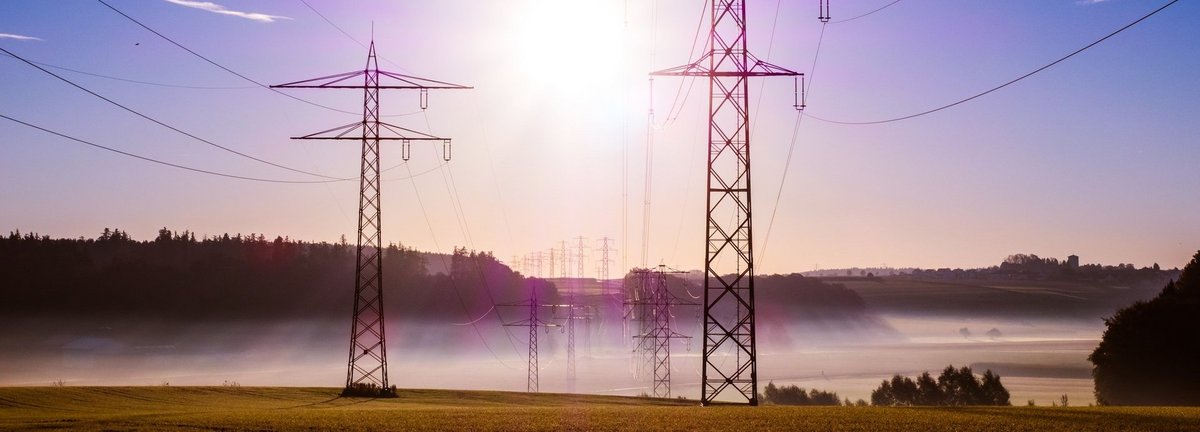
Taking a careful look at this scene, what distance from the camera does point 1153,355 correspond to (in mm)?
77688

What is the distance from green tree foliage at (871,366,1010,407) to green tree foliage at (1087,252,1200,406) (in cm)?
2024

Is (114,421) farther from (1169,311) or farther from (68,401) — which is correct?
(1169,311)

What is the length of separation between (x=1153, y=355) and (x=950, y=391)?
29670mm

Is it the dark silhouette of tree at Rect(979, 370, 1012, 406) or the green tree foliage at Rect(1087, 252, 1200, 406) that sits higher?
the green tree foliage at Rect(1087, 252, 1200, 406)

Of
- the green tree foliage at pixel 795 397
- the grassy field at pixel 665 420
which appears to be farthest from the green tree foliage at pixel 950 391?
the grassy field at pixel 665 420

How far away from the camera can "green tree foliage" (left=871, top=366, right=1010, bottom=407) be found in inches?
4055

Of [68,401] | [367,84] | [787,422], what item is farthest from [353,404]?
[787,422]

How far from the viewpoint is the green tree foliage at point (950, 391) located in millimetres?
103000

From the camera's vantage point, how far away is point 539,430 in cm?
3512

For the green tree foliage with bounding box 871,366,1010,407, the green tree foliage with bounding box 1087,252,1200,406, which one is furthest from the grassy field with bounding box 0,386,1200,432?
the green tree foliage with bounding box 871,366,1010,407

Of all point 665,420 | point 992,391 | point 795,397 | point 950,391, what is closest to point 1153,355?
point 992,391

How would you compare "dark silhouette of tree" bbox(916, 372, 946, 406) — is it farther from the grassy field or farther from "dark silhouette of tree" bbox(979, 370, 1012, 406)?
the grassy field

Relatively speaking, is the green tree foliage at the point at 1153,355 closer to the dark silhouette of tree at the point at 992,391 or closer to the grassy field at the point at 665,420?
the dark silhouette of tree at the point at 992,391

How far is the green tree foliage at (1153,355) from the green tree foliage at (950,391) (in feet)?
66.4
